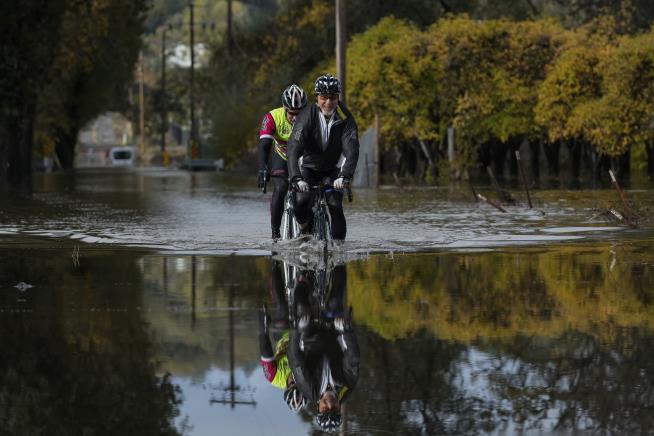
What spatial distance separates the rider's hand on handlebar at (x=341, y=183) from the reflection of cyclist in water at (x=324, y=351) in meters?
2.37

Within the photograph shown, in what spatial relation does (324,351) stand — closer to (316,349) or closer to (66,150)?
(316,349)

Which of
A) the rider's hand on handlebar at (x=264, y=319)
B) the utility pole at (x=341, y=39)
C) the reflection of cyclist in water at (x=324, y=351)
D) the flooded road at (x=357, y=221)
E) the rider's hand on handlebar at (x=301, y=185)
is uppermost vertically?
the utility pole at (x=341, y=39)

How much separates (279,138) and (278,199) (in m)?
0.73

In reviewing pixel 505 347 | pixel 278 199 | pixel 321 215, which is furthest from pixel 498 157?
pixel 505 347

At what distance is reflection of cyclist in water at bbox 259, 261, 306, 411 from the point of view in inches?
313

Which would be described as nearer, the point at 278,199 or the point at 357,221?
the point at 278,199

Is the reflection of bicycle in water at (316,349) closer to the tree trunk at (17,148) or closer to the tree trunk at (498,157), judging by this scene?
the tree trunk at (17,148)

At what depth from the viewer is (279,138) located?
17547mm

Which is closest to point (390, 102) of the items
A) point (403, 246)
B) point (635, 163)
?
point (635, 163)

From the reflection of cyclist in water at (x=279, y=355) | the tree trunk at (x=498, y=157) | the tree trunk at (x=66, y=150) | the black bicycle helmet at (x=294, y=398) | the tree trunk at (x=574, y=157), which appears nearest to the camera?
the black bicycle helmet at (x=294, y=398)

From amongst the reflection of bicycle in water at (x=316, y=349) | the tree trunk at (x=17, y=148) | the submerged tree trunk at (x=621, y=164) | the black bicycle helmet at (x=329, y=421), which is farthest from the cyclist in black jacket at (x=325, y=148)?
the submerged tree trunk at (x=621, y=164)

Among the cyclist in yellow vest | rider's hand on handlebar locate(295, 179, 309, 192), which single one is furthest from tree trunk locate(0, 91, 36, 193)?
rider's hand on handlebar locate(295, 179, 309, 192)

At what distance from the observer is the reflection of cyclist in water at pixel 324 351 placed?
781 centimetres

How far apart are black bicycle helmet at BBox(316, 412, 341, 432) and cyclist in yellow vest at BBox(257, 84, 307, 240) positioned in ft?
32.6
